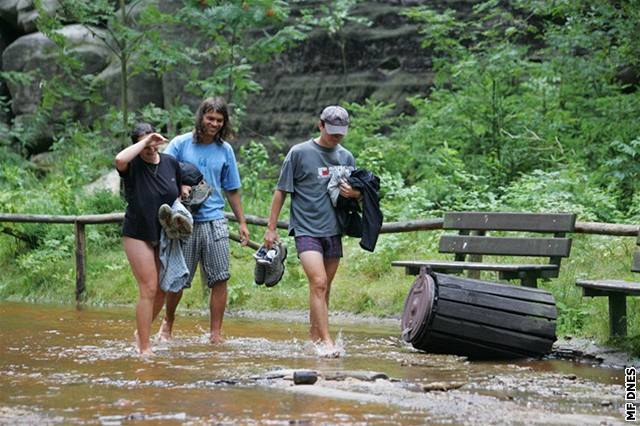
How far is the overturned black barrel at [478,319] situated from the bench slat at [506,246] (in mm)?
1228

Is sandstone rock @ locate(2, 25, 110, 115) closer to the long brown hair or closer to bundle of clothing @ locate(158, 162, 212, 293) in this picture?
the long brown hair

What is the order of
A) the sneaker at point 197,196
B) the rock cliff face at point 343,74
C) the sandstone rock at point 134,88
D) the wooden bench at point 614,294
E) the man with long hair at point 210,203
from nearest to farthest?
the wooden bench at point 614,294 → the sneaker at point 197,196 → the man with long hair at point 210,203 → the rock cliff face at point 343,74 → the sandstone rock at point 134,88

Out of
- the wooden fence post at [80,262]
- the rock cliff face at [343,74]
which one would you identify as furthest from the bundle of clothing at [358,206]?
the rock cliff face at [343,74]

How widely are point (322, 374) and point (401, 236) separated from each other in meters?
7.57

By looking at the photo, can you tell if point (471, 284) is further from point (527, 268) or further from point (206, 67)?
point (206, 67)

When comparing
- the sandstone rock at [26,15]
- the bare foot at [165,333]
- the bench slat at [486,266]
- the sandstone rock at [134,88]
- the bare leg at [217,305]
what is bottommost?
the bare foot at [165,333]

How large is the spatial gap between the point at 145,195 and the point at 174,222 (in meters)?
0.32

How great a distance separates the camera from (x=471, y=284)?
940cm

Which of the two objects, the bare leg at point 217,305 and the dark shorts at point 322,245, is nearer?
the dark shorts at point 322,245

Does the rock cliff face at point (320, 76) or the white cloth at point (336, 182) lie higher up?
the rock cliff face at point (320, 76)

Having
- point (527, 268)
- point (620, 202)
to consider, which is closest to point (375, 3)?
point (620, 202)

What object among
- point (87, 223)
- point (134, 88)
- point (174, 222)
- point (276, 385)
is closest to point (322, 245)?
point (174, 222)

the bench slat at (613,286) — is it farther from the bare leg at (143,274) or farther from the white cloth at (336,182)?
the bare leg at (143,274)

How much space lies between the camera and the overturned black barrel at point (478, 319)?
30.3 feet
